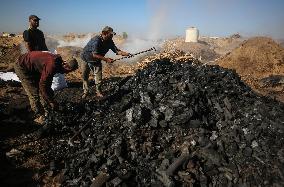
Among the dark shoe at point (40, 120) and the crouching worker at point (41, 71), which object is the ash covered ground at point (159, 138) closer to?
the dark shoe at point (40, 120)

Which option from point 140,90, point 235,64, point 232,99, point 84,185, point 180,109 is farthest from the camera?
point 235,64

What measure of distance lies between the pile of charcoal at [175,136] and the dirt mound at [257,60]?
757 cm

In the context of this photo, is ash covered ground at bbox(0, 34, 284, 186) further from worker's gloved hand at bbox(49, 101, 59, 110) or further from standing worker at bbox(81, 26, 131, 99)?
standing worker at bbox(81, 26, 131, 99)

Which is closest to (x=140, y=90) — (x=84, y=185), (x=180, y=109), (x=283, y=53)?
(x=180, y=109)

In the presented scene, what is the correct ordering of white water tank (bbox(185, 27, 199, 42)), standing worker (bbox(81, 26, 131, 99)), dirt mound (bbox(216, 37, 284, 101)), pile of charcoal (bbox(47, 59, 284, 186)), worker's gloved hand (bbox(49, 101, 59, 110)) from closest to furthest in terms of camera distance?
pile of charcoal (bbox(47, 59, 284, 186))
worker's gloved hand (bbox(49, 101, 59, 110))
standing worker (bbox(81, 26, 131, 99))
dirt mound (bbox(216, 37, 284, 101))
white water tank (bbox(185, 27, 199, 42))

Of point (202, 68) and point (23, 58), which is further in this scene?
point (202, 68)

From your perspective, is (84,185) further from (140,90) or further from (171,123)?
(140,90)

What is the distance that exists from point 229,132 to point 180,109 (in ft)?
3.51

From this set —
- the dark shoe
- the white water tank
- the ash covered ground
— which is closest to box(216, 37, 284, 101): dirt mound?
the ash covered ground

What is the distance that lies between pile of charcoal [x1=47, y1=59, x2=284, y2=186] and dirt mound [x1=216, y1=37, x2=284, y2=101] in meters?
7.57

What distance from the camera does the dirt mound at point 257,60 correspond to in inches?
553

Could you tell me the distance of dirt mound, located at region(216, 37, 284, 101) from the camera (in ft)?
46.1

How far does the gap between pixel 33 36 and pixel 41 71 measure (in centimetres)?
177

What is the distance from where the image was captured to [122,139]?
5477 mm
